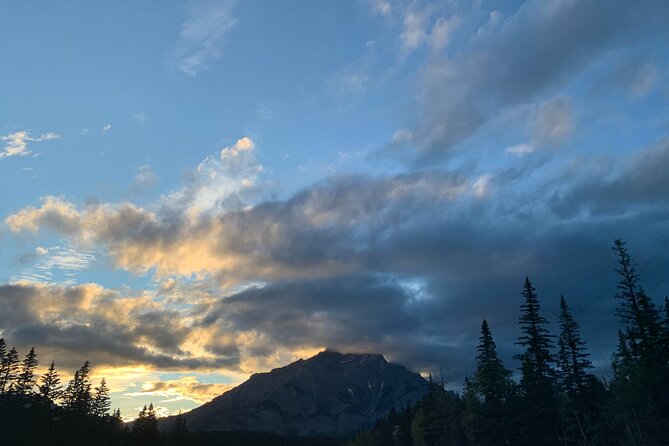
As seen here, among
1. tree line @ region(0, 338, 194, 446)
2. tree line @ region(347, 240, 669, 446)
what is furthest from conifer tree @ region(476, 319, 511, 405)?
tree line @ region(0, 338, 194, 446)

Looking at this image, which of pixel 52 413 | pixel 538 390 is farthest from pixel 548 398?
pixel 52 413

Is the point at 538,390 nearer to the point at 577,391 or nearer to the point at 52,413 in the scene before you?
the point at 577,391

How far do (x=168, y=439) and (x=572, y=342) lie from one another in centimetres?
10624

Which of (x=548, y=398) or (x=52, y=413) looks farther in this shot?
(x=52, y=413)

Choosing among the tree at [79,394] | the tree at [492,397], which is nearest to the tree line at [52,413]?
the tree at [79,394]

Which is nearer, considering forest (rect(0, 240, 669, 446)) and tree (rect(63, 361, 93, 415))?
forest (rect(0, 240, 669, 446))

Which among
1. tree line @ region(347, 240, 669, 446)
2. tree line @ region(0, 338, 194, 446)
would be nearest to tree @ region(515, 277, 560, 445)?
tree line @ region(347, 240, 669, 446)

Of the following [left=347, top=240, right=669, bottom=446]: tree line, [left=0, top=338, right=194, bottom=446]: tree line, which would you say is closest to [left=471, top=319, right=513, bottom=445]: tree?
[left=347, top=240, right=669, bottom=446]: tree line

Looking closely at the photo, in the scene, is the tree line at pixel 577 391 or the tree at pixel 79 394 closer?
the tree line at pixel 577 391

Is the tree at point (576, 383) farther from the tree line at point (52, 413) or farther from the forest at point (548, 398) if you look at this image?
the tree line at point (52, 413)

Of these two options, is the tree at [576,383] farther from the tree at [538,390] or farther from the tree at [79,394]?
the tree at [79,394]

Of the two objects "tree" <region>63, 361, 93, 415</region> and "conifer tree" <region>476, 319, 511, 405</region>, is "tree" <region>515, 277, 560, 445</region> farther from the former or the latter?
"tree" <region>63, 361, 93, 415</region>

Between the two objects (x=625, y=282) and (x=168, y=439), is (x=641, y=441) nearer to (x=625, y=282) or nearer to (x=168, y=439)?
(x=625, y=282)

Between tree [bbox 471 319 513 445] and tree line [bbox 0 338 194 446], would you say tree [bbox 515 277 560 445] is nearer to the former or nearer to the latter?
tree [bbox 471 319 513 445]
